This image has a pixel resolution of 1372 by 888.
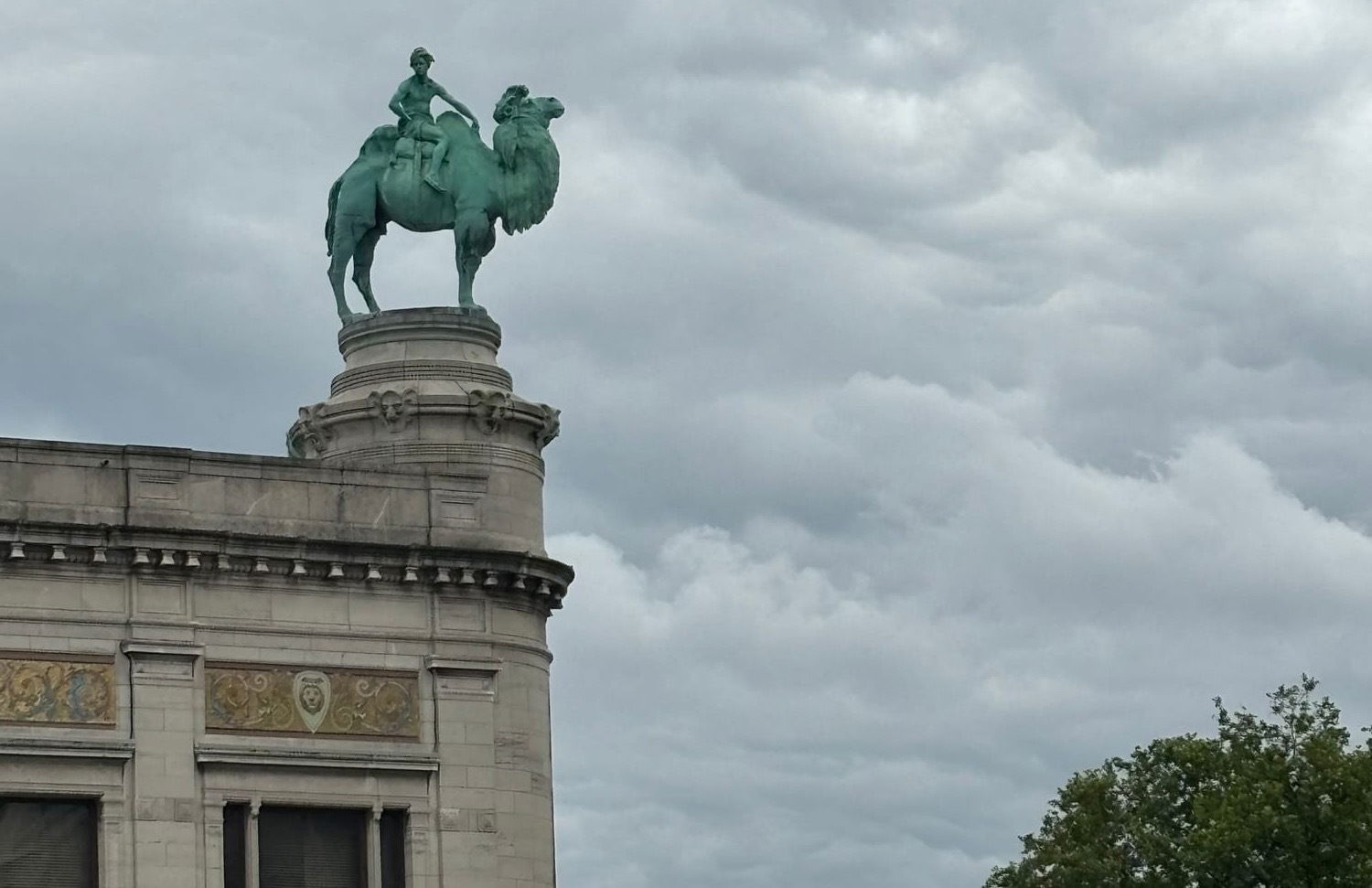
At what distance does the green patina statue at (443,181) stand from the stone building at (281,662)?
3504 mm

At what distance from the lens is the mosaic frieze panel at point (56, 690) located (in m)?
49.1

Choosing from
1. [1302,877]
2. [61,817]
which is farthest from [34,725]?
[1302,877]

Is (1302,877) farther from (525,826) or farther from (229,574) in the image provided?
(229,574)

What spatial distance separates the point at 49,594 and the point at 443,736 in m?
6.79

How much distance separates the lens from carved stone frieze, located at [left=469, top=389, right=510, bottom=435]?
54781 millimetres

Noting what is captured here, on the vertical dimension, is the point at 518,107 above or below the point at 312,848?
above

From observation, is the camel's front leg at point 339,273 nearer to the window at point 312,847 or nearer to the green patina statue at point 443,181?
the green patina statue at point 443,181

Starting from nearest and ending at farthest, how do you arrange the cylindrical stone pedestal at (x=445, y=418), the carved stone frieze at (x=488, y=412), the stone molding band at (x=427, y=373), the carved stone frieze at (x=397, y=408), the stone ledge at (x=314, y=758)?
the stone ledge at (x=314, y=758)
the cylindrical stone pedestal at (x=445, y=418)
the carved stone frieze at (x=488, y=412)
the carved stone frieze at (x=397, y=408)
the stone molding band at (x=427, y=373)

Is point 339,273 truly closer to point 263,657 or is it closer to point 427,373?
point 427,373

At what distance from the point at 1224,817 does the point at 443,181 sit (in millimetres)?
23573

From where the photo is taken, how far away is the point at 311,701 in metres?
51.2

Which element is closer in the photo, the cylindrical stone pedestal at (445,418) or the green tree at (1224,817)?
the cylindrical stone pedestal at (445,418)

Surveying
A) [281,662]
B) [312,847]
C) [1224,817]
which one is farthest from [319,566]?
[1224,817]

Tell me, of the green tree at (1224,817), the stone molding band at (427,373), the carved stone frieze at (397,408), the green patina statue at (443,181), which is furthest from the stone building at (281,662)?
the green tree at (1224,817)
